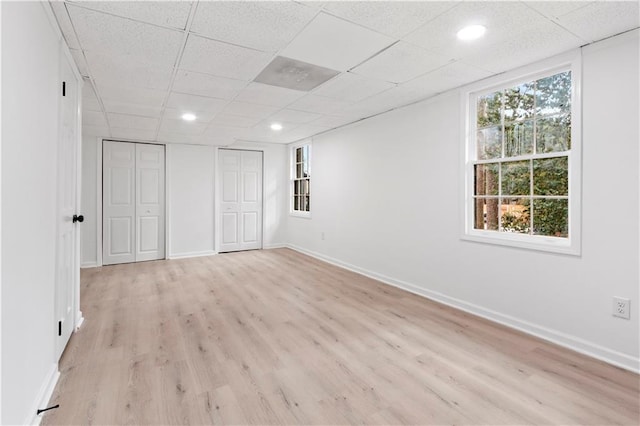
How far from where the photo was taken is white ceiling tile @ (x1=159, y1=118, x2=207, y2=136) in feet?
15.4

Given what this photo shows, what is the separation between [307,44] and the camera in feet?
7.86

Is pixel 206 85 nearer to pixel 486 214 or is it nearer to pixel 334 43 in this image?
pixel 334 43

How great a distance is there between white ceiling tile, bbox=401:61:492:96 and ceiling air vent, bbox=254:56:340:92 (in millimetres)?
871

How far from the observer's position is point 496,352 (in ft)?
8.11

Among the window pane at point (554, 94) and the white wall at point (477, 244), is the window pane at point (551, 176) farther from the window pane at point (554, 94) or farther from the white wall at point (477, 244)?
the window pane at point (554, 94)

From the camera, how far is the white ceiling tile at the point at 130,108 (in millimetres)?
3771

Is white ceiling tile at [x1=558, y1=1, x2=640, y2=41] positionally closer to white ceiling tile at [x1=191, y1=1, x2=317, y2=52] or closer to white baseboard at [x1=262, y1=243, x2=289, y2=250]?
white ceiling tile at [x1=191, y1=1, x2=317, y2=52]

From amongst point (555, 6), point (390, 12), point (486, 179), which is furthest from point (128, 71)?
point (486, 179)

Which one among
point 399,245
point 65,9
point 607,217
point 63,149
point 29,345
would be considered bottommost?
point 29,345

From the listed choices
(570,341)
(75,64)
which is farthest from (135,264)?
(570,341)

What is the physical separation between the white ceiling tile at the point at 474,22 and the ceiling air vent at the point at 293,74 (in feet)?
2.88

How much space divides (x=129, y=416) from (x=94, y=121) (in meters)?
4.37

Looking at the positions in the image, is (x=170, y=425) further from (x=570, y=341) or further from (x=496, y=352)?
(x=570, y=341)

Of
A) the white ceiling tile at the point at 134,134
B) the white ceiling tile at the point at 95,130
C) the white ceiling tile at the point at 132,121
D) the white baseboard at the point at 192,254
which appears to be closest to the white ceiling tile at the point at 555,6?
the white ceiling tile at the point at 132,121
